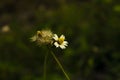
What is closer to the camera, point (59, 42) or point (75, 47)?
point (59, 42)

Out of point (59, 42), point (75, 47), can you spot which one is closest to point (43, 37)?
point (59, 42)

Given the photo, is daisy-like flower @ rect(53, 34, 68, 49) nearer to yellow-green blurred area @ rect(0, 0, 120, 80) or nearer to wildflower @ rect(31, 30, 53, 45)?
wildflower @ rect(31, 30, 53, 45)

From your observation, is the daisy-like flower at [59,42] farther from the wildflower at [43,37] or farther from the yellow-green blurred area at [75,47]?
the yellow-green blurred area at [75,47]

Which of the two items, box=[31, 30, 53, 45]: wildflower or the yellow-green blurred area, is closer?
box=[31, 30, 53, 45]: wildflower

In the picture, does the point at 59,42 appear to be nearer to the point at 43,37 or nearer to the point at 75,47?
the point at 43,37

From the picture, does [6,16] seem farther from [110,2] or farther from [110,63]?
[110,63]

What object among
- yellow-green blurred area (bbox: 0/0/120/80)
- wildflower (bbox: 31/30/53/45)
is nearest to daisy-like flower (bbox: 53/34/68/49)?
wildflower (bbox: 31/30/53/45)

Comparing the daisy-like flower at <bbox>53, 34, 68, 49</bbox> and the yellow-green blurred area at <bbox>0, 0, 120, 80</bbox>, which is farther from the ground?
the yellow-green blurred area at <bbox>0, 0, 120, 80</bbox>

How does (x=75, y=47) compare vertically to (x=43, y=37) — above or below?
above

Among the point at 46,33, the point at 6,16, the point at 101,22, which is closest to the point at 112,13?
the point at 101,22
